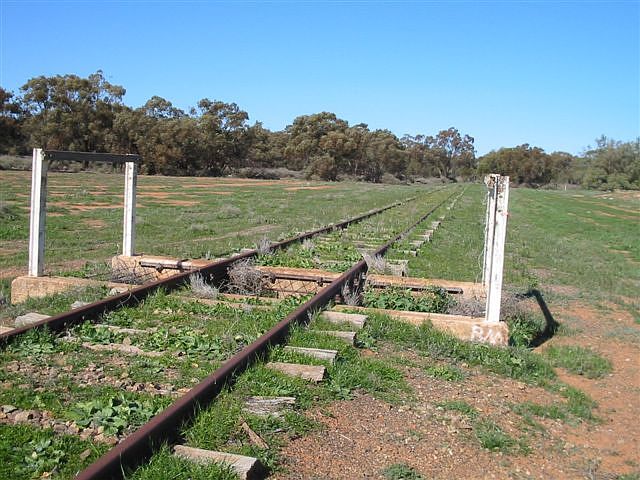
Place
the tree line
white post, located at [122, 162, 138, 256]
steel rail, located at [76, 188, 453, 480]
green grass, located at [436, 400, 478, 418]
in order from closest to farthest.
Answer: steel rail, located at [76, 188, 453, 480], green grass, located at [436, 400, 478, 418], white post, located at [122, 162, 138, 256], the tree line

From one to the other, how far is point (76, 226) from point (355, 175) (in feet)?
310

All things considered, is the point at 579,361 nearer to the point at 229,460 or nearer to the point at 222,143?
the point at 229,460

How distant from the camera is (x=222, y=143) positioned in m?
88.9

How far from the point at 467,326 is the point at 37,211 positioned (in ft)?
17.3

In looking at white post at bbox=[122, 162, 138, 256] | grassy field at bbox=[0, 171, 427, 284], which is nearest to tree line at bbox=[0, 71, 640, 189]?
grassy field at bbox=[0, 171, 427, 284]

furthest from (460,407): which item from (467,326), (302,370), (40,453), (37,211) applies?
(37,211)

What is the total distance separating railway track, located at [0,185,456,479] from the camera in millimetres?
3596

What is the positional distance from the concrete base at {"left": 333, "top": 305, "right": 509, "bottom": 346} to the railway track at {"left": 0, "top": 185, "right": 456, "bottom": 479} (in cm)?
110

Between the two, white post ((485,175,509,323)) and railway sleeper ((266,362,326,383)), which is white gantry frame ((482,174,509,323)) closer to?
white post ((485,175,509,323))

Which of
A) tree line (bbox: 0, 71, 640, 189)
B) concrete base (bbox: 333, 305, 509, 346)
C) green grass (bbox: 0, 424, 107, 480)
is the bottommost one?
green grass (bbox: 0, 424, 107, 480)

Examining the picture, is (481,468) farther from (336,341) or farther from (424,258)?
(424,258)

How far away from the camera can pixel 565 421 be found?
5.01 m

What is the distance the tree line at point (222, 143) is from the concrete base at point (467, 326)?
70.5 meters

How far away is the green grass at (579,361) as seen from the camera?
6.39 meters
